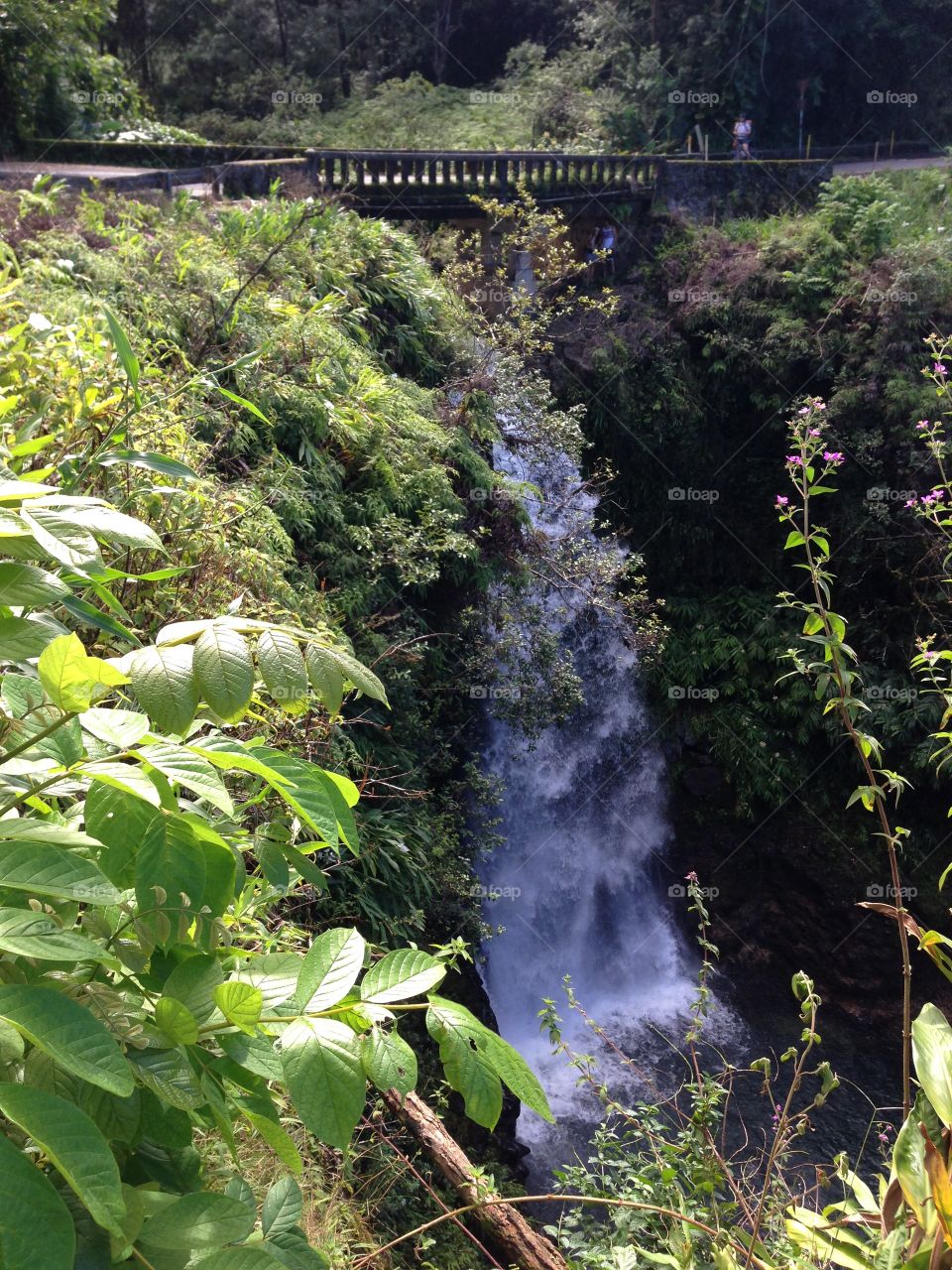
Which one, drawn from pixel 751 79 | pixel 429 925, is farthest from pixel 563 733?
pixel 751 79

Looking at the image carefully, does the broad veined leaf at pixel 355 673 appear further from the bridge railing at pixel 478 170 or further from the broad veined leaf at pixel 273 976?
the bridge railing at pixel 478 170

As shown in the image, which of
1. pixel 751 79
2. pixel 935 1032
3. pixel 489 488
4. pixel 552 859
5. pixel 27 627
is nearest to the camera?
pixel 27 627

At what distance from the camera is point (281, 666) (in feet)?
3.31

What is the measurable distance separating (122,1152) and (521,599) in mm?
7088

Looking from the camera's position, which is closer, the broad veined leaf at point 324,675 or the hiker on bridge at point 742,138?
the broad veined leaf at point 324,675

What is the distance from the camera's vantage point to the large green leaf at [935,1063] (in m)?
1.15

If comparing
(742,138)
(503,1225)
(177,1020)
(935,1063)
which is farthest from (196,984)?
(742,138)

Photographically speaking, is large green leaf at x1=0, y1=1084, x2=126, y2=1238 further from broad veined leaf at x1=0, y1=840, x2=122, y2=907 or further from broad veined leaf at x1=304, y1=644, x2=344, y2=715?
broad veined leaf at x1=304, y1=644, x2=344, y2=715

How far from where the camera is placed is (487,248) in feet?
41.8

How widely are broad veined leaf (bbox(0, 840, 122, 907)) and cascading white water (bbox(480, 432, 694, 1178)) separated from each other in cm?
654

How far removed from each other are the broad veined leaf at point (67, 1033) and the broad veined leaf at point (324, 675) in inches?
15.4

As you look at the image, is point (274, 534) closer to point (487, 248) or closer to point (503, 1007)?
point (503, 1007)

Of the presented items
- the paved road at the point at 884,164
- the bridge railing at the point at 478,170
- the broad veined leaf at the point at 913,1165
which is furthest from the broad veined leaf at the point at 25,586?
the paved road at the point at 884,164

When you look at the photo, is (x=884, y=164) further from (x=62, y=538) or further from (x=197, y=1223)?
(x=197, y=1223)
